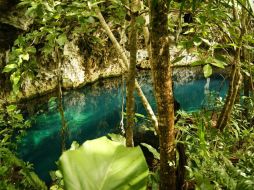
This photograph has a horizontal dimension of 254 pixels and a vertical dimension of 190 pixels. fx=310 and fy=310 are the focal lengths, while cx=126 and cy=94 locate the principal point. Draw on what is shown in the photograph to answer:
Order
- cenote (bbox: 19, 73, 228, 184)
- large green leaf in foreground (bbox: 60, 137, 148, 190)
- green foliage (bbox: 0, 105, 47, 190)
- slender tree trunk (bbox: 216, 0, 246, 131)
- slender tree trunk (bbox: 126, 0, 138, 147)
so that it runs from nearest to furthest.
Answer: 1. large green leaf in foreground (bbox: 60, 137, 148, 190)
2. slender tree trunk (bbox: 126, 0, 138, 147)
3. green foliage (bbox: 0, 105, 47, 190)
4. slender tree trunk (bbox: 216, 0, 246, 131)
5. cenote (bbox: 19, 73, 228, 184)

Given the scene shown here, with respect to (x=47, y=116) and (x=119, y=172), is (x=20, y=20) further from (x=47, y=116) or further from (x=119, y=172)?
(x=119, y=172)

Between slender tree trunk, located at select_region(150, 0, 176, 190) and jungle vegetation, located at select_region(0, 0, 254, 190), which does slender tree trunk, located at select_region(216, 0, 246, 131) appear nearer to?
jungle vegetation, located at select_region(0, 0, 254, 190)

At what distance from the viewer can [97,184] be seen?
0.50 m

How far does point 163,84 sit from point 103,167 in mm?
1073

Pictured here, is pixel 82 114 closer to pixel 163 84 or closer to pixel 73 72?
pixel 73 72

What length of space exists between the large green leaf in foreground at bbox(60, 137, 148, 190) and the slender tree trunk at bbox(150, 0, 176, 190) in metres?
0.92

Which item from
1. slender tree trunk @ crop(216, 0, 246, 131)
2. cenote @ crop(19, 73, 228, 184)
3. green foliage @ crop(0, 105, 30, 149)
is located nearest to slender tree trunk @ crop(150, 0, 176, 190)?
slender tree trunk @ crop(216, 0, 246, 131)

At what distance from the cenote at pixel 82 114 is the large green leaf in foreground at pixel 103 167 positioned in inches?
159

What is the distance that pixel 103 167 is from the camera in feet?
1.68

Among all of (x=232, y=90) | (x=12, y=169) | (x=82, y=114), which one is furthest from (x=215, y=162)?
(x=82, y=114)

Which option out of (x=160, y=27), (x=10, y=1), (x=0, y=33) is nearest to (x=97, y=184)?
(x=160, y=27)

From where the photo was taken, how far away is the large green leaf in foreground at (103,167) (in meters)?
0.50

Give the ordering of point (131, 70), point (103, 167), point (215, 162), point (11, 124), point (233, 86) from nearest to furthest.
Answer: point (103, 167) < point (131, 70) < point (215, 162) < point (233, 86) < point (11, 124)

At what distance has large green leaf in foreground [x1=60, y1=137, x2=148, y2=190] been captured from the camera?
50cm
